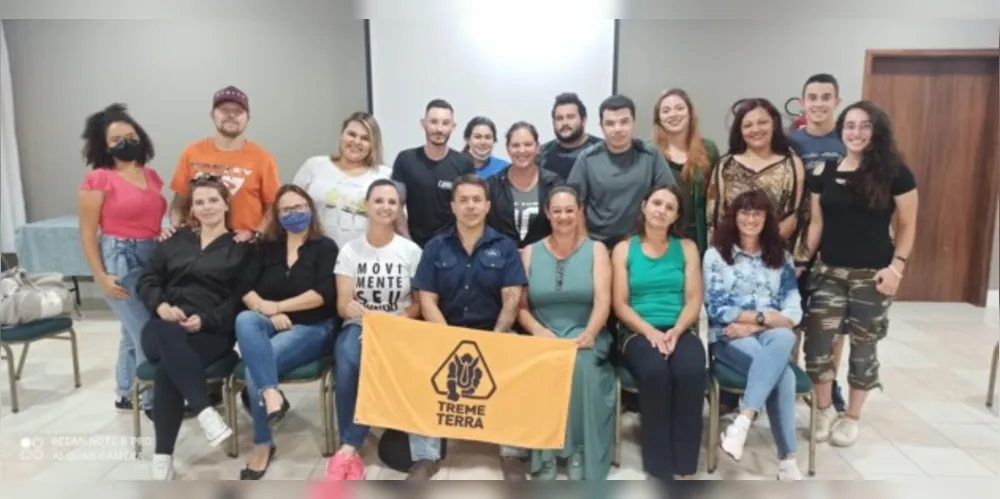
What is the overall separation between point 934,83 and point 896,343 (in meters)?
1.84

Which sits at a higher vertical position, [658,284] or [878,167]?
[878,167]

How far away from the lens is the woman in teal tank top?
7.75ft

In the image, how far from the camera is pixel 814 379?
8.84 feet

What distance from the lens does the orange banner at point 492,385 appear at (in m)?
2.33

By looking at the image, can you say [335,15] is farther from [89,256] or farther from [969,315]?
[969,315]

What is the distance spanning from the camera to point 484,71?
383 centimetres

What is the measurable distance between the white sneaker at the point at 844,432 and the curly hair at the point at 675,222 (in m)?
1.01

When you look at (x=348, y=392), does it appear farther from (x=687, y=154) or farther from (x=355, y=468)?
(x=687, y=154)

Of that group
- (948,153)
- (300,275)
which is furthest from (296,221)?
(948,153)

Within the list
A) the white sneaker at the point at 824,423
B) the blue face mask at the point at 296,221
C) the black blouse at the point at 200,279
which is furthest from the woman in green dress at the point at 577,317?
the black blouse at the point at 200,279

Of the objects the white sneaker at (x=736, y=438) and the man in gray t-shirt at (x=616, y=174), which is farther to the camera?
the man in gray t-shirt at (x=616, y=174)

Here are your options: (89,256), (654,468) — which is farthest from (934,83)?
(89,256)

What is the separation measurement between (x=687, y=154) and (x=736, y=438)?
110 centimetres

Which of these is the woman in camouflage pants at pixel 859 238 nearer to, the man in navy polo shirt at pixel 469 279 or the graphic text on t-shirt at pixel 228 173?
the man in navy polo shirt at pixel 469 279
